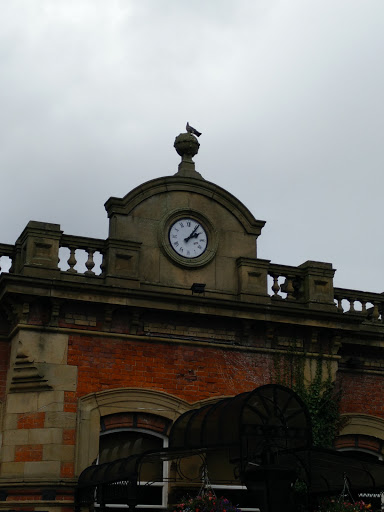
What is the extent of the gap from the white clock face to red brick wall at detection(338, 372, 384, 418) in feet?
13.0

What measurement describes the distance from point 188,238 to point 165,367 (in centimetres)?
256

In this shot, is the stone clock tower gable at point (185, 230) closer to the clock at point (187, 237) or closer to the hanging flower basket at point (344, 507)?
the clock at point (187, 237)

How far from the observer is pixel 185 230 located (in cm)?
1631

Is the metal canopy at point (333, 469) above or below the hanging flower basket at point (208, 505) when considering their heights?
above

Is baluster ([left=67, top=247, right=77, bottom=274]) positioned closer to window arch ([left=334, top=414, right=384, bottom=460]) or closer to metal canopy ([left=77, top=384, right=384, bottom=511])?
metal canopy ([left=77, top=384, right=384, bottom=511])

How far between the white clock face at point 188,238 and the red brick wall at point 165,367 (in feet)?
6.06

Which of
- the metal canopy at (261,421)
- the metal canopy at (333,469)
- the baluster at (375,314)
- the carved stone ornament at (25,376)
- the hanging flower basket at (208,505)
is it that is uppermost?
the baluster at (375,314)

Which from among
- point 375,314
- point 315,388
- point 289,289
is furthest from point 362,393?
point 289,289

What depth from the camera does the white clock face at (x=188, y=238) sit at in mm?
16109

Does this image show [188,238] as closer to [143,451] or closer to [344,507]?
[143,451]

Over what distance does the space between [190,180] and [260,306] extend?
2.83 meters

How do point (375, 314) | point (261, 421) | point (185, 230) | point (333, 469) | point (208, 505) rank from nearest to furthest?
point (261, 421) → point (208, 505) → point (333, 469) → point (185, 230) → point (375, 314)

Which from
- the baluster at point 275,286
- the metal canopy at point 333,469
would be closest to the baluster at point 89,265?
the baluster at point 275,286

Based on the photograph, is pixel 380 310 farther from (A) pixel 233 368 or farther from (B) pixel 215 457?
(B) pixel 215 457
